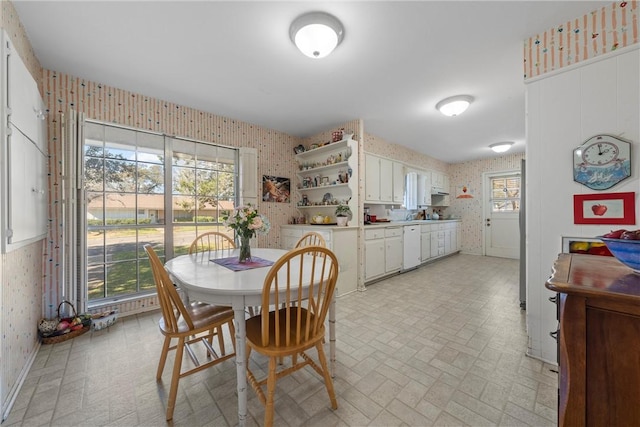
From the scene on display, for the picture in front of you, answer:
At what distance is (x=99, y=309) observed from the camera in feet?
8.18

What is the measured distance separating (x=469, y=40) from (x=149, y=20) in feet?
8.06

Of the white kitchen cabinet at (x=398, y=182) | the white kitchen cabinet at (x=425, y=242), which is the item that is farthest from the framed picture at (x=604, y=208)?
the white kitchen cabinet at (x=425, y=242)

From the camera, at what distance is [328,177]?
4.02 metres

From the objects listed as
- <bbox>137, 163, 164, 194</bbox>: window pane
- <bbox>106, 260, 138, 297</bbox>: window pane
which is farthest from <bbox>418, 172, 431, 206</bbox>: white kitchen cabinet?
<bbox>106, 260, 138, 297</bbox>: window pane

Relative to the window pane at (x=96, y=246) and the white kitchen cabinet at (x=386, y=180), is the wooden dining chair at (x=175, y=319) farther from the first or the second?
the white kitchen cabinet at (x=386, y=180)

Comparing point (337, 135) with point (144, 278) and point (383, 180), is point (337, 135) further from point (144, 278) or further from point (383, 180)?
point (144, 278)

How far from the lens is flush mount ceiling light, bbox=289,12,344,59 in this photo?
1.66 metres

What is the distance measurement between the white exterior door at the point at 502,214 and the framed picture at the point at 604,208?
477 centimetres

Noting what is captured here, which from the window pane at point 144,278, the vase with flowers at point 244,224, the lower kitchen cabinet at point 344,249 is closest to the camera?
the vase with flowers at point 244,224

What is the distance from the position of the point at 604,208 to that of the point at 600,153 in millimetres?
368

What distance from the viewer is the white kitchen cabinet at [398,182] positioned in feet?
15.4

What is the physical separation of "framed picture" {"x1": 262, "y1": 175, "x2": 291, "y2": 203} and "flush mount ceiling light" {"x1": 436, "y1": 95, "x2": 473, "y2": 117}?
2571mm

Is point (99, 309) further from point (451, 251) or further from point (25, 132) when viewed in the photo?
point (451, 251)

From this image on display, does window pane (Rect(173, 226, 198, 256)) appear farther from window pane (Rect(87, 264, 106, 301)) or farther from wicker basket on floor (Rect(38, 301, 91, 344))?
wicker basket on floor (Rect(38, 301, 91, 344))
